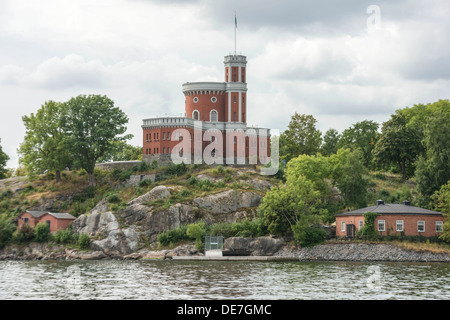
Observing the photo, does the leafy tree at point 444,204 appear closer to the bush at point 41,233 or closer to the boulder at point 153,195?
the boulder at point 153,195

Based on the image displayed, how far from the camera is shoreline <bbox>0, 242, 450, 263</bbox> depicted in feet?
214

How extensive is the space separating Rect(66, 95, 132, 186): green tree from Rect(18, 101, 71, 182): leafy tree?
1518 mm

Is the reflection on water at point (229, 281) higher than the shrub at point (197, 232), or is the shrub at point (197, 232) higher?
the shrub at point (197, 232)

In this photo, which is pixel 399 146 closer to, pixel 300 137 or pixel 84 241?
pixel 300 137

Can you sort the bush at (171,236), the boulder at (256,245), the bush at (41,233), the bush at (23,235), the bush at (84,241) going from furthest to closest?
the bush at (23,235), the bush at (41,233), the bush at (84,241), the bush at (171,236), the boulder at (256,245)

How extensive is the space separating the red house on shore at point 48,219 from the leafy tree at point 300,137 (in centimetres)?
3489

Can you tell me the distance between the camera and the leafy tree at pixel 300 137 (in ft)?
328

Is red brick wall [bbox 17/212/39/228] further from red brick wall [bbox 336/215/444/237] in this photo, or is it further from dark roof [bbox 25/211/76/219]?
red brick wall [bbox 336/215/444/237]

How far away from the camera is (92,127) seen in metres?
92.5

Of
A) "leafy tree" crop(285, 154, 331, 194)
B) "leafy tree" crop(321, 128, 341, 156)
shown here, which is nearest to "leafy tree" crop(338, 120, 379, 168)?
"leafy tree" crop(321, 128, 341, 156)

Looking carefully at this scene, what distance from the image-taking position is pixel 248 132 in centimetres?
10000

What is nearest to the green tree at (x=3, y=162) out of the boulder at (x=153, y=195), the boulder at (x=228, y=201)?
the boulder at (x=153, y=195)

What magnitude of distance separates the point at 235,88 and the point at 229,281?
58.4m
